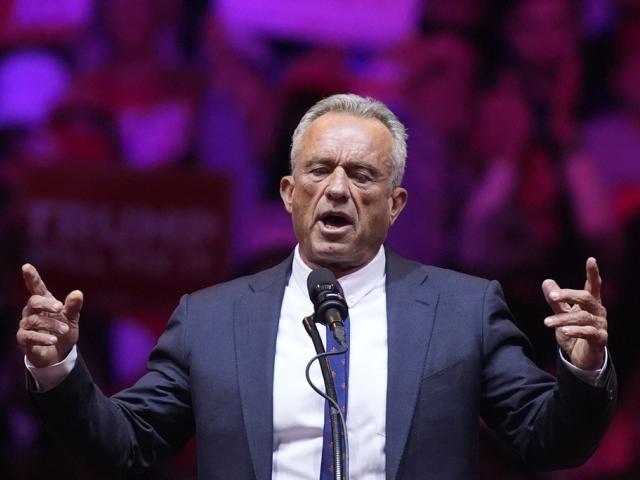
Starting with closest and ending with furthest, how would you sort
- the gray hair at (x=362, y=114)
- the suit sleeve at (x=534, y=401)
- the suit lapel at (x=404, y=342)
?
the suit sleeve at (x=534, y=401) → the suit lapel at (x=404, y=342) → the gray hair at (x=362, y=114)

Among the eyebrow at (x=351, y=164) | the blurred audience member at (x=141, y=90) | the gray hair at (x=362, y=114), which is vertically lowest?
the eyebrow at (x=351, y=164)

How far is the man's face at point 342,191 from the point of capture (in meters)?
2.53

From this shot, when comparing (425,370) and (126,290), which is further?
(126,290)

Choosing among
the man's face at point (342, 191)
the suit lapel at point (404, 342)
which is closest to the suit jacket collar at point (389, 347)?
the suit lapel at point (404, 342)

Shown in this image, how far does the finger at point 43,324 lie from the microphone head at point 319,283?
491mm

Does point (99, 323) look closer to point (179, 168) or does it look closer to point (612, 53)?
point (179, 168)

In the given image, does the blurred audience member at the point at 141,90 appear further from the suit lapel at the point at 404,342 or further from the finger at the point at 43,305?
the finger at the point at 43,305

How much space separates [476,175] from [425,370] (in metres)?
2.59

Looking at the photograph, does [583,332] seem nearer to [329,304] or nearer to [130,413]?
[329,304]

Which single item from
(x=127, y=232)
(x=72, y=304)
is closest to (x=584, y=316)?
(x=72, y=304)

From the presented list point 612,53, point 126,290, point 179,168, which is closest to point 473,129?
point 612,53

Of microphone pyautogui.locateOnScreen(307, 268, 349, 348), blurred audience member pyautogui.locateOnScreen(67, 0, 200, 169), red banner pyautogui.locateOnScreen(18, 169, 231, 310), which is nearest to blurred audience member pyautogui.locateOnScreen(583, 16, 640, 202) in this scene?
red banner pyautogui.locateOnScreen(18, 169, 231, 310)

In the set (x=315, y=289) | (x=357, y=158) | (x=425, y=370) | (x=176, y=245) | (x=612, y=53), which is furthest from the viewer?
(x=176, y=245)

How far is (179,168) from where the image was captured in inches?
205
